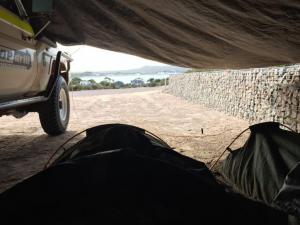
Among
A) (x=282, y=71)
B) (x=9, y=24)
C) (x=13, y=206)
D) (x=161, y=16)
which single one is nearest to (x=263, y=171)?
(x=161, y=16)

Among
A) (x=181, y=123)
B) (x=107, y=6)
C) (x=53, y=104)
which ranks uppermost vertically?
(x=107, y=6)

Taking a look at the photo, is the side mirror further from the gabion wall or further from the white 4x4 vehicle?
the gabion wall

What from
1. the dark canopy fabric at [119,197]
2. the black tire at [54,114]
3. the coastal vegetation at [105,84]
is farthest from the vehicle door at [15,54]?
the coastal vegetation at [105,84]

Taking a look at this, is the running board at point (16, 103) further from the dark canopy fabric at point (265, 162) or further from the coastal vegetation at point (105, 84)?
the coastal vegetation at point (105, 84)

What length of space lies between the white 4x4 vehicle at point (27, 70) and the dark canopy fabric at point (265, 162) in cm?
263

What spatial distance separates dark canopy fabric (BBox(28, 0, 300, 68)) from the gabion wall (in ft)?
7.68

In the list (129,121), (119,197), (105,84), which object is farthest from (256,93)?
(105,84)

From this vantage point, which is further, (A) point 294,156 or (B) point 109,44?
(B) point 109,44

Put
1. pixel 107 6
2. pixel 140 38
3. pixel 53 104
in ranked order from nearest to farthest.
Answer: pixel 107 6 < pixel 140 38 < pixel 53 104

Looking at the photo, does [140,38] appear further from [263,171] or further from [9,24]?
[263,171]

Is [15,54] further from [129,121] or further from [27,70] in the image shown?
[129,121]

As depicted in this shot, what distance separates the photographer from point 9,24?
12.5 ft

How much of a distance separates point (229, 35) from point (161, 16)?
0.75 metres

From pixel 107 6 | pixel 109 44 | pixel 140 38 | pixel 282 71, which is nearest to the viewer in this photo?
pixel 107 6
